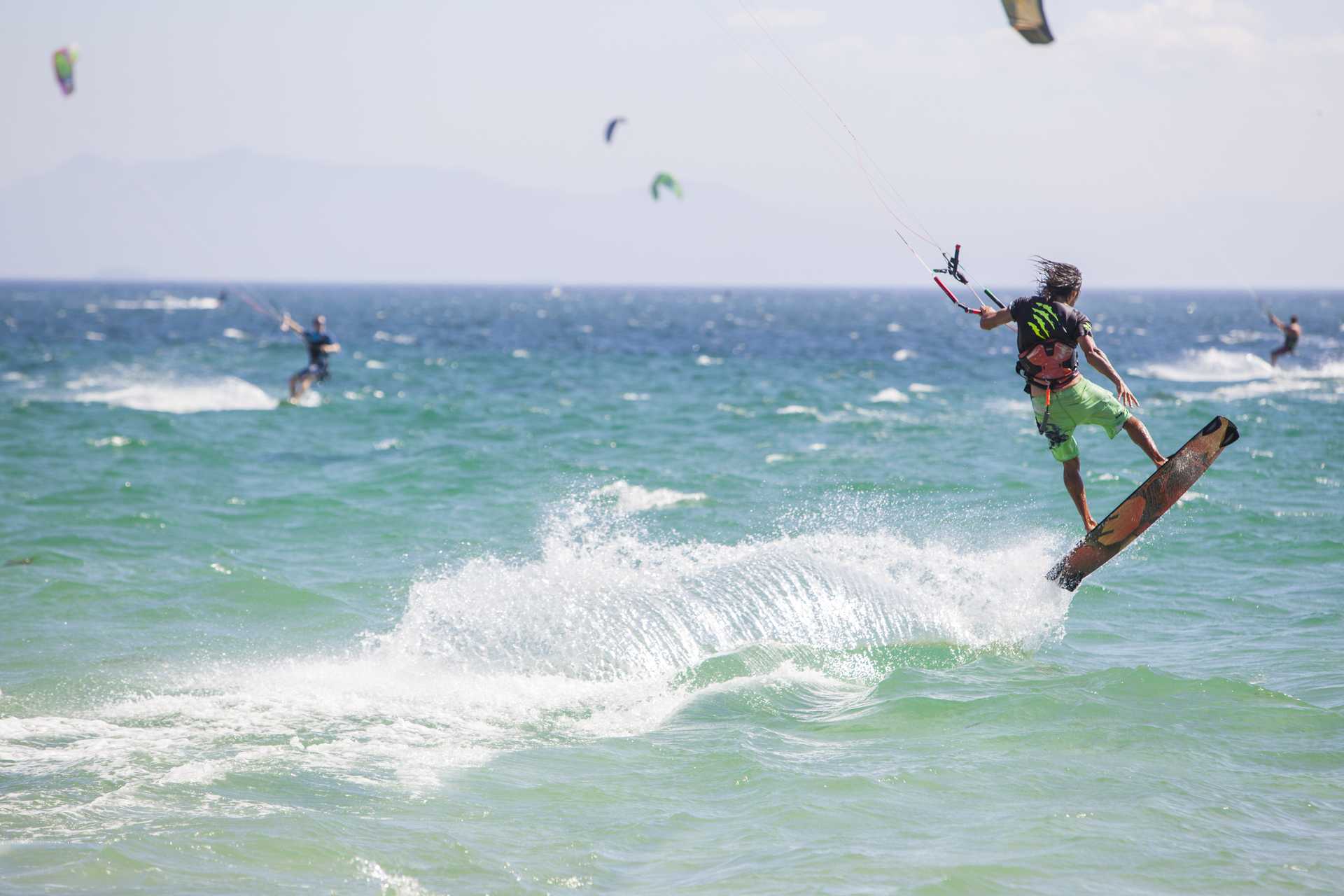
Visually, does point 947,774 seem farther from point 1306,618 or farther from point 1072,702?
point 1306,618

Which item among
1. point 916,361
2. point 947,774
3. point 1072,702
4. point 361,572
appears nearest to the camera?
point 947,774

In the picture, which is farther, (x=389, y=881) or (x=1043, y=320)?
(x=1043, y=320)

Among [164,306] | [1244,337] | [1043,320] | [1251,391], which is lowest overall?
[1251,391]

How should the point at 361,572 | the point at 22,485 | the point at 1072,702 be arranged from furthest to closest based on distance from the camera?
the point at 22,485 < the point at 361,572 < the point at 1072,702

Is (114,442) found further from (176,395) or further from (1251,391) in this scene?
(1251,391)

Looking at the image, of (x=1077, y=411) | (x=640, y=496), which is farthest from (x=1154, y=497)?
(x=640, y=496)

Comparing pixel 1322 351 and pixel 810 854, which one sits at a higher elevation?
pixel 1322 351

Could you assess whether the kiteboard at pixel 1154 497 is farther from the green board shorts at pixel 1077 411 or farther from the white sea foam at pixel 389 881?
the white sea foam at pixel 389 881

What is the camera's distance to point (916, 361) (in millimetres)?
44125

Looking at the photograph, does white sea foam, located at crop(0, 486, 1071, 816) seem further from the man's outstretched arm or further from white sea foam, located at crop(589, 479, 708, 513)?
white sea foam, located at crop(589, 479, 708, 513)

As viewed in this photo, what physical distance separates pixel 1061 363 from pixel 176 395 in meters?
26.5

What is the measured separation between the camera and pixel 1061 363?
8250 millimetres

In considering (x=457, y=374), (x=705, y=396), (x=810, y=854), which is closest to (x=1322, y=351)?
(x=705, y=396)

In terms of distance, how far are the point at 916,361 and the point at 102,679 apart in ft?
123
